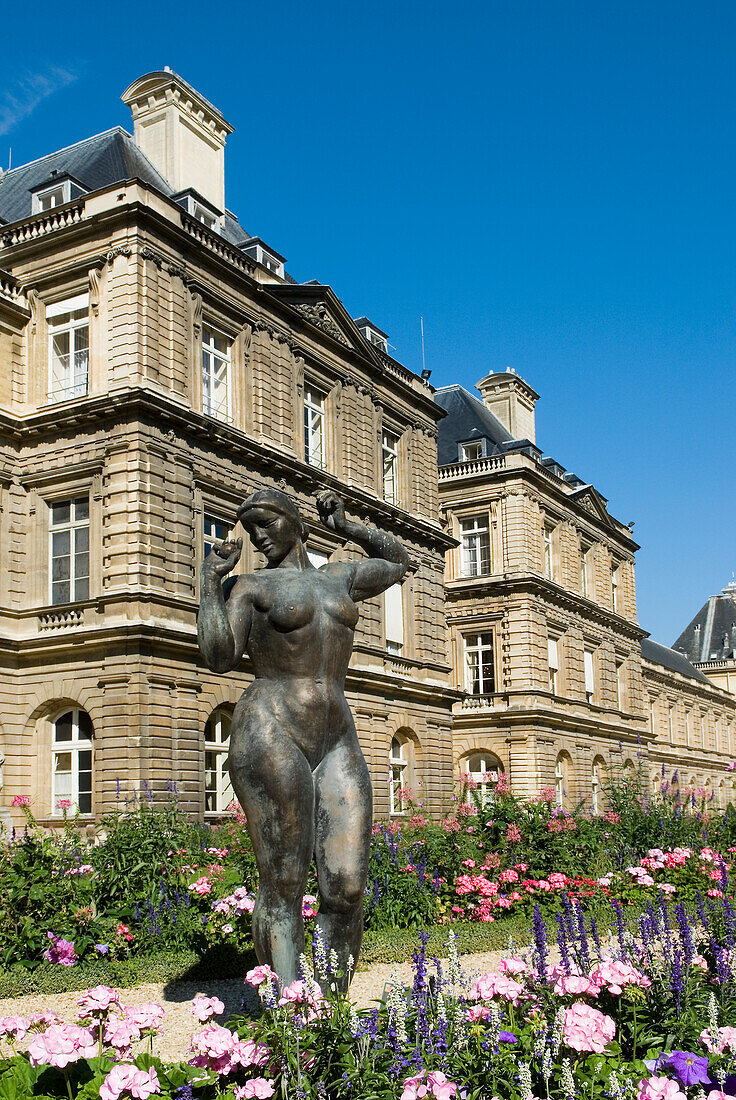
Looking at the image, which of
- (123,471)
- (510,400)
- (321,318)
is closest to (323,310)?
(321,318)

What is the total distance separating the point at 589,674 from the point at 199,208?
78.7ft

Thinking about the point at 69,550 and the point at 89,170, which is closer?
the point at 69,550

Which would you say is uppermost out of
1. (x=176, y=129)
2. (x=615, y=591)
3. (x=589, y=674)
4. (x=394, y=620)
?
(x=176, y=129)

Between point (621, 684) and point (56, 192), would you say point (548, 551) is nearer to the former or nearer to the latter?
point (621, 684)

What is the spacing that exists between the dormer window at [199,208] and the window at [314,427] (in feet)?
13.4

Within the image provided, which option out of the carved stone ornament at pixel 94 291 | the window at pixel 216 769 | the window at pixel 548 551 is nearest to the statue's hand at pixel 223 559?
the window at pixel 216 769

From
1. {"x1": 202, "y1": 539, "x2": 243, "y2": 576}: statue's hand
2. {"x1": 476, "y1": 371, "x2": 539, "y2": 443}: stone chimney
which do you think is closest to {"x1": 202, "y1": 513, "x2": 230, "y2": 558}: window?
{"x1": 202, "y1": 539, "x2": 243, "y2": 576}: statue's hand

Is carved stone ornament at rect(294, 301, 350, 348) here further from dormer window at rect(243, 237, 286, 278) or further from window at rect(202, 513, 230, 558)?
window at rect(202, 513, 230, 558)

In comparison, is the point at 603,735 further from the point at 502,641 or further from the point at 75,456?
the point at 75,456

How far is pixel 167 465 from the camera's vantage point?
64.3ft

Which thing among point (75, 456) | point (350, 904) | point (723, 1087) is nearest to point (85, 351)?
point (75, 456)

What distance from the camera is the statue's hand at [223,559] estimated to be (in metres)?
5.01

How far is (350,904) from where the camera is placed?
489cm

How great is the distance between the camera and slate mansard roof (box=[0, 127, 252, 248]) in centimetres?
2342
